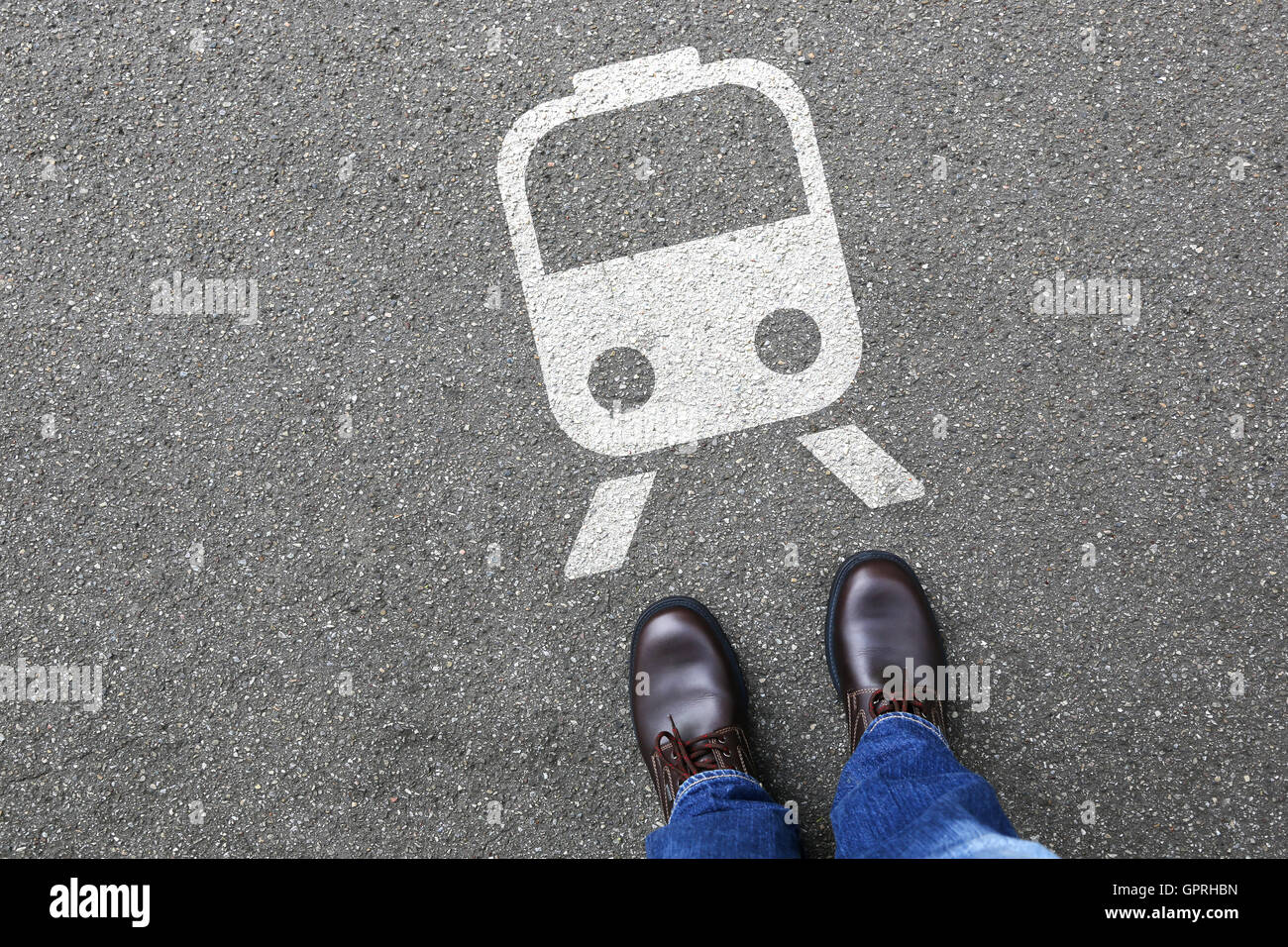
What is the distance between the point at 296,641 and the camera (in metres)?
2.08

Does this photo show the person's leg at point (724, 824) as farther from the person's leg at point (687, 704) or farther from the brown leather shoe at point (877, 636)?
the brown leather shoe at point (877, 636)

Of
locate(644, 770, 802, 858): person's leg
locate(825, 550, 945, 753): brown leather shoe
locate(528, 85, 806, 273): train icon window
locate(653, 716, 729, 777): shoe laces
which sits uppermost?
locate(528, 85, 806, 273): train icon window

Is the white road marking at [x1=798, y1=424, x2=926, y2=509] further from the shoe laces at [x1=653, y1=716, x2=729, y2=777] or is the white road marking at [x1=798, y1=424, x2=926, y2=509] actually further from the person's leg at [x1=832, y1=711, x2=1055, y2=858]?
the shoe laces at [x1=653, y1=716, x2=729, y2=777]

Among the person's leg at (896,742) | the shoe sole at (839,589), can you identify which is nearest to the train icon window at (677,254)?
the shoe sole at (839,589)

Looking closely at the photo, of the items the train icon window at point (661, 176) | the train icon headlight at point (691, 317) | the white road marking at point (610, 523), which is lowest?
the white road marking at point (610, 523)

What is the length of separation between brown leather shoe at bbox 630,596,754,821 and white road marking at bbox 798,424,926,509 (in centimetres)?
53

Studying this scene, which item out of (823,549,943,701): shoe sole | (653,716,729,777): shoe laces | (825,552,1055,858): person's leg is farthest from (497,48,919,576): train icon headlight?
(653,716,729,777): shoe laces

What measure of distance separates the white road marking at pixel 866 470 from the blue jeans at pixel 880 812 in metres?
0.57

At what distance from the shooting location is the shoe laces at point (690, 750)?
1.99m

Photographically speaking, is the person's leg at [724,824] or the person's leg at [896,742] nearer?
the person's leg at [896,742]

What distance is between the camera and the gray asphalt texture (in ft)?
6.50

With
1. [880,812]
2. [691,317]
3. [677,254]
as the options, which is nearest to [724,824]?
[880,812]

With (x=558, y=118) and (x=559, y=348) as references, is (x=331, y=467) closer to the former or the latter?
(x=559, y=348)
